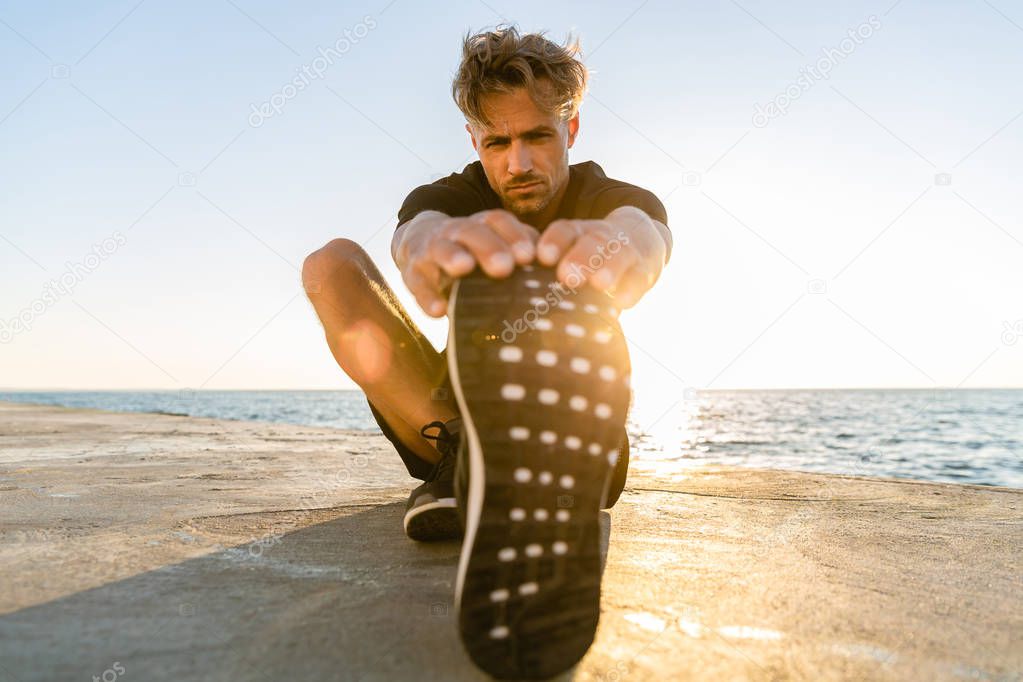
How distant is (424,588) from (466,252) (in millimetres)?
640

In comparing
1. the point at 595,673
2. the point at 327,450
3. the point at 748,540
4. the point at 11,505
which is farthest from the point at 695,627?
the point at 327,450

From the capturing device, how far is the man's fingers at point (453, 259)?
3.25ft

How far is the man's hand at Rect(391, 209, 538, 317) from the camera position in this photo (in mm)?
982

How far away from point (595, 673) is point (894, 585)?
80 centimetres

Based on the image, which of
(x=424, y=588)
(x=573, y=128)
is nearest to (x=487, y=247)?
(x=424, y=588)

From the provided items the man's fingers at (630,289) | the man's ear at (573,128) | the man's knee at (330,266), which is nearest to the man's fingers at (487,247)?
the man's fingers at (630,289)

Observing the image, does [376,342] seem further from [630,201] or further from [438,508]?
[630,201]

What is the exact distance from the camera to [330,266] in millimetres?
1640

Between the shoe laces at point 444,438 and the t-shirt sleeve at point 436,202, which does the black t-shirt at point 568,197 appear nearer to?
the t-shirt sleeve at point 436,202


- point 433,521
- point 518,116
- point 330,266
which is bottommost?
point 433,521

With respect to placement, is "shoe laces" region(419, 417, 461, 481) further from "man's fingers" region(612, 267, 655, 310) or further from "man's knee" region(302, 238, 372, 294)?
"man's fingers" region(612, 267, 655, 310)

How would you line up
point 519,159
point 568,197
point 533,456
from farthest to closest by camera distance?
Answer: point 568,197 → point 519,159 → point 533,456

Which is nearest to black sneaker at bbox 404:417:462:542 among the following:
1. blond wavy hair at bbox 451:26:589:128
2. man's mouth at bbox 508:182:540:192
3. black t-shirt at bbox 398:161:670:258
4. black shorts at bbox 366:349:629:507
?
black shorts at bbox 366:349:629:507

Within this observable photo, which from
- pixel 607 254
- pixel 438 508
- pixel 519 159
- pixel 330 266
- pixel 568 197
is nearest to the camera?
pixel 607 254
